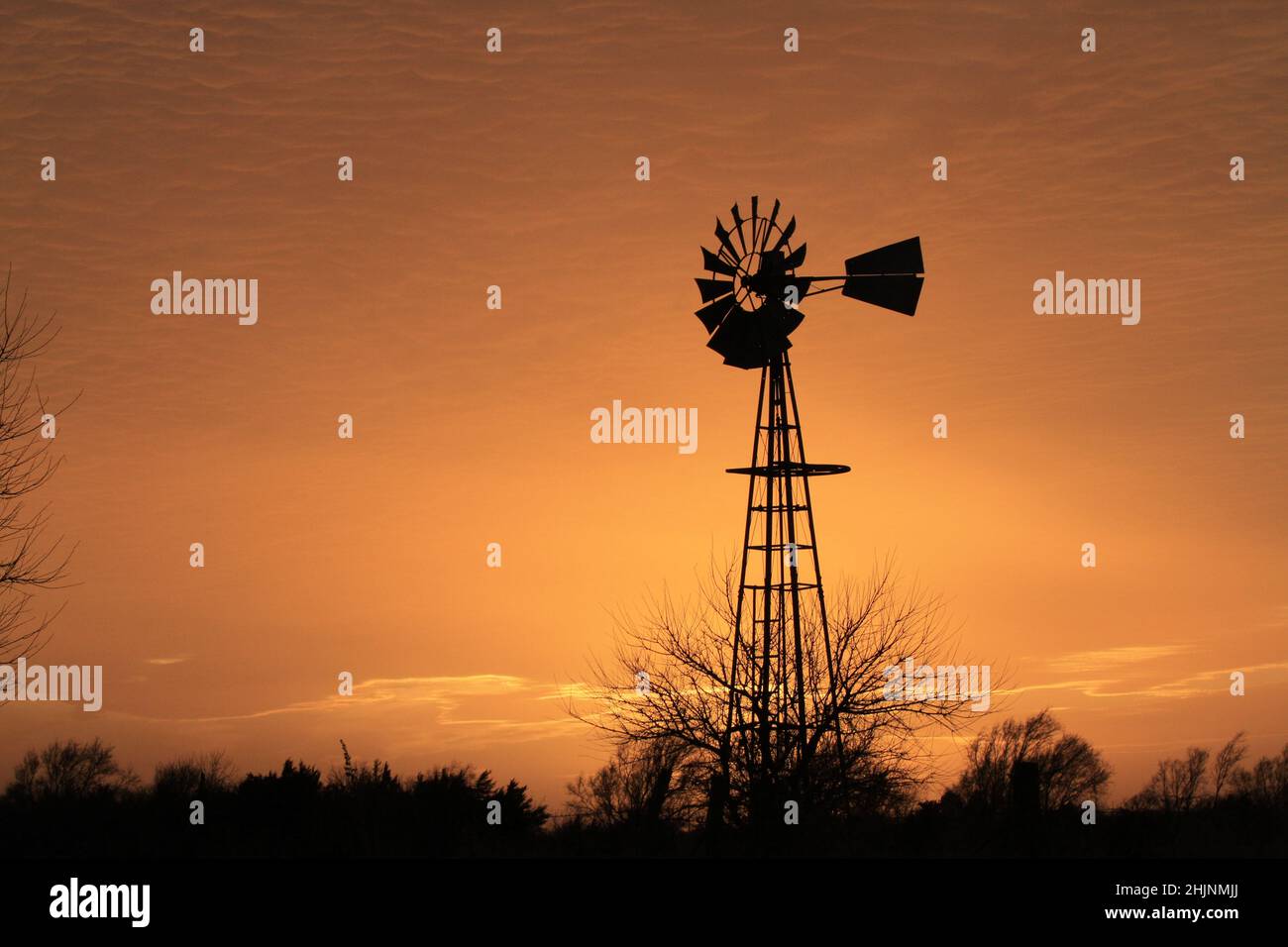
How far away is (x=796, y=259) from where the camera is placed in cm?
2611

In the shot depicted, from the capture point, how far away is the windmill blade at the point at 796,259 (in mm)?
26047

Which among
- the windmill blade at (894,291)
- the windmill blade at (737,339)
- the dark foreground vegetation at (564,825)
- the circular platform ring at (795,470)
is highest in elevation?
the windmill blade at (894,291)

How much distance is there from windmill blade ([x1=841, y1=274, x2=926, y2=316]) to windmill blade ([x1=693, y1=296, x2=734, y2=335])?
249 cm

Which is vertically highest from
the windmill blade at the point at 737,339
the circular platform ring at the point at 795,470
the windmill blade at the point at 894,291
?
the windmill blade at the point at 894,291

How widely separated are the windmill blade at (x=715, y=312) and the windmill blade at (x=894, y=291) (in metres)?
2.49

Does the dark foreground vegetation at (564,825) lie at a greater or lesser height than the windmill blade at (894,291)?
lesser

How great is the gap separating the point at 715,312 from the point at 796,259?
1.75 metres

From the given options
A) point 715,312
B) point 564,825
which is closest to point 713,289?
point 715,312

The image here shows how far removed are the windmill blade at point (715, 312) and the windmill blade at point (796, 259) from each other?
47.4 inches

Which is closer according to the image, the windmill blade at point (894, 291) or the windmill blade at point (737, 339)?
the windmill blade at point (894, 291)
